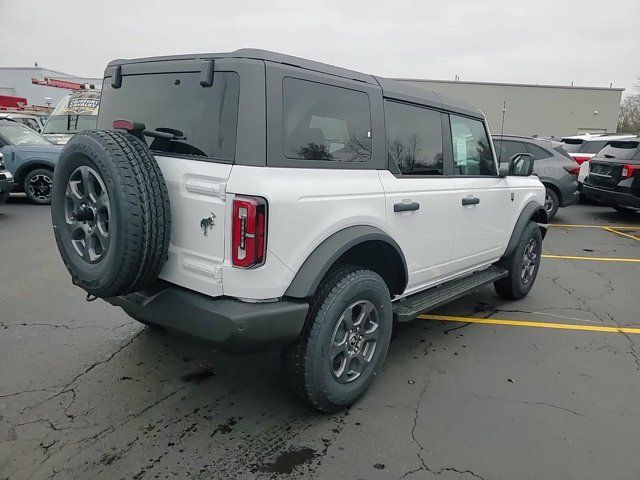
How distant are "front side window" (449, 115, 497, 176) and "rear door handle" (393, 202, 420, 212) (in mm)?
768

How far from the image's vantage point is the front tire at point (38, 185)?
392 inches

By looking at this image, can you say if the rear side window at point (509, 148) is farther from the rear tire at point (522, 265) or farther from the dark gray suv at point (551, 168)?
the rear tire at point (522, 265)

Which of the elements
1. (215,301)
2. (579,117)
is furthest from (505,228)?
(579,117)

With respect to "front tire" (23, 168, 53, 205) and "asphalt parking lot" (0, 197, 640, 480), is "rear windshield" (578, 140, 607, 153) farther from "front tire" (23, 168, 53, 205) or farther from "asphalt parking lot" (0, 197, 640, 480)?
"front tire" (23, 168, 53, 205)

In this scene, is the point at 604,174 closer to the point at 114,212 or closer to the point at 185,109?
the point at 185,109

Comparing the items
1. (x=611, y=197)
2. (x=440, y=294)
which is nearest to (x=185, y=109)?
(x=440, y=294)

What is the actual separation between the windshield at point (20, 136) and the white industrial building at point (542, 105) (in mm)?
25762

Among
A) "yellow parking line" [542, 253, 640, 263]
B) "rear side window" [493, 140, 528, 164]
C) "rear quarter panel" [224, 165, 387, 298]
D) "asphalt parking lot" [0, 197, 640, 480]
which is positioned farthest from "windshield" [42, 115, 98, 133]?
"rear quarter panel" [224, 165, 387, 298]

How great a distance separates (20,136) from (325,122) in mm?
9932

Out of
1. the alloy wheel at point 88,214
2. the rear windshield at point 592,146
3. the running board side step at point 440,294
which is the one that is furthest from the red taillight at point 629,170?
the alloy wheel at point 88,214

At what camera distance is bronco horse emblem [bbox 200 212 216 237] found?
94.3 inches

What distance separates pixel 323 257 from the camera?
101 inches

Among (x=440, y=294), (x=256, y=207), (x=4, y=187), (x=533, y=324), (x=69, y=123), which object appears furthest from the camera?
(x=69, y=123)

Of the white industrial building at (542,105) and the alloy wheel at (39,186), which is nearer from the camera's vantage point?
the alloy wheel at (39,186)
